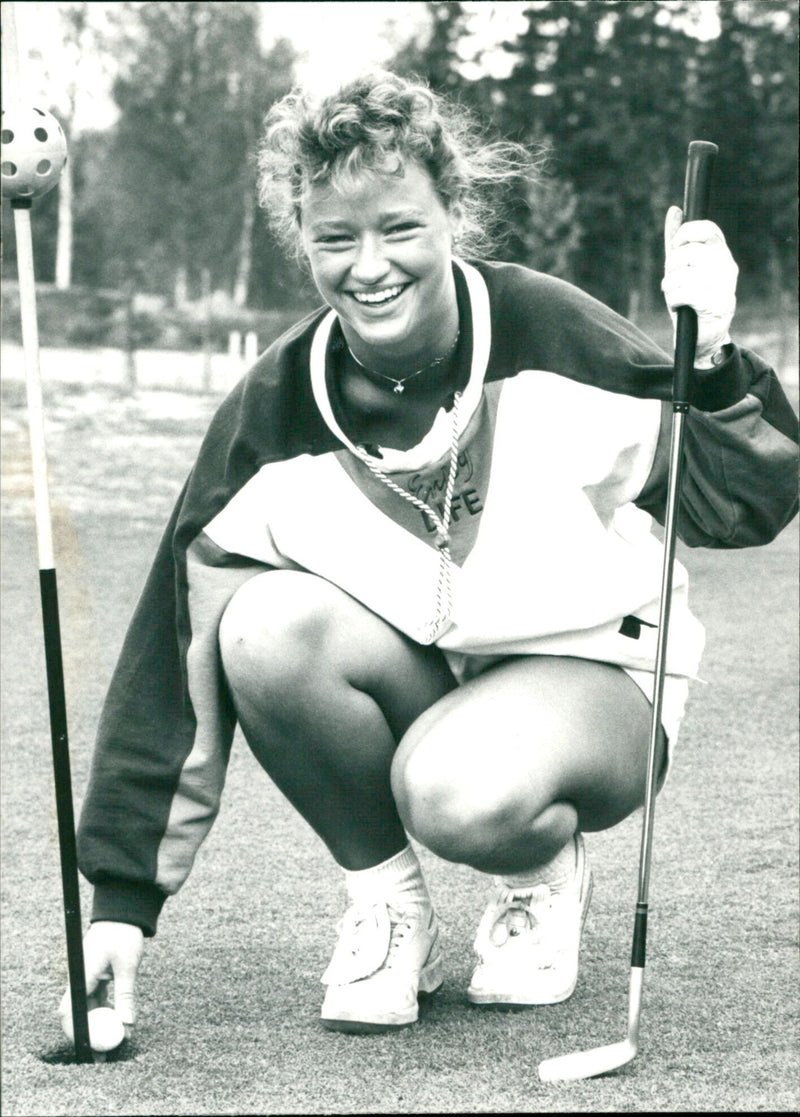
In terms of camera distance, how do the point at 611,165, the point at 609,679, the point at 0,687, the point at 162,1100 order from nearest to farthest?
the point at 162,1100 → the point at 609,679 → the point at 0,687 → the point at 611,165

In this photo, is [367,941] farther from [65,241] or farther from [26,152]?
[65,241]

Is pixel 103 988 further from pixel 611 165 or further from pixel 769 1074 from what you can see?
pixel 611 165

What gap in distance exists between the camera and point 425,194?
178 cm

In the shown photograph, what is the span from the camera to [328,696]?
177 cm

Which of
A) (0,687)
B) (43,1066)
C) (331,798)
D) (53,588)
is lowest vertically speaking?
(0,687)

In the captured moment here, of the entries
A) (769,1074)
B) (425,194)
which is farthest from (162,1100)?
(425,194)

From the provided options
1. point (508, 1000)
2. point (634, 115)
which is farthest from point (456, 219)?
point (634, 115)

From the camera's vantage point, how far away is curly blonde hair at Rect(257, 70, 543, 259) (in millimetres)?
1746

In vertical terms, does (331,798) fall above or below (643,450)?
below

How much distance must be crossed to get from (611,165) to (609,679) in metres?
6.06

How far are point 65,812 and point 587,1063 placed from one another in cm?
56

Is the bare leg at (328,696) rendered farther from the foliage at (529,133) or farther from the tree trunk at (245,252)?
the tree trunk at (245,252)

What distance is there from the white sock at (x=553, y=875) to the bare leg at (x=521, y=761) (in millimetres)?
28

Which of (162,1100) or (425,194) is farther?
(425,194)
